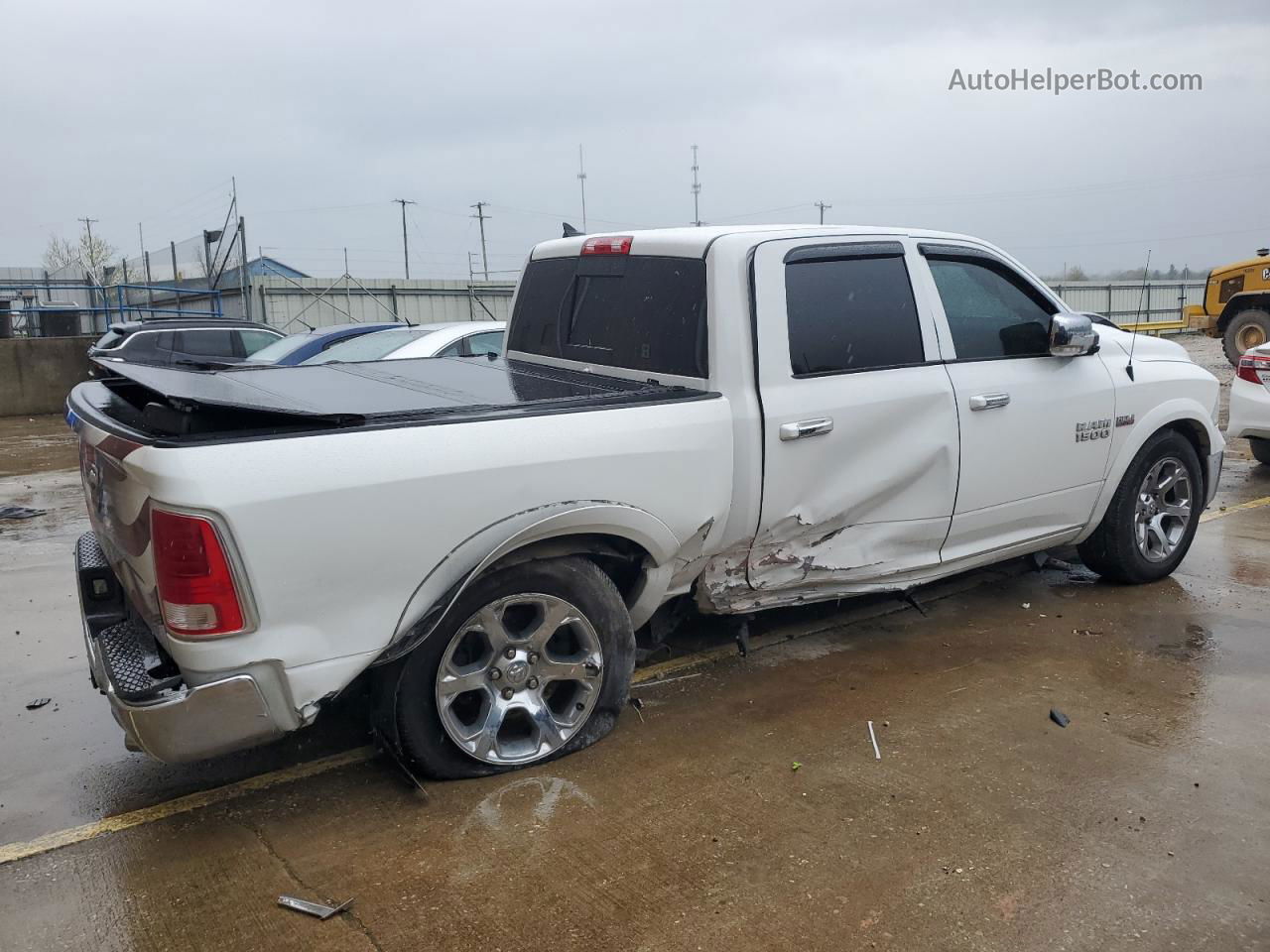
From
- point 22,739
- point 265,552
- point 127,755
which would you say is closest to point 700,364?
point 265,552

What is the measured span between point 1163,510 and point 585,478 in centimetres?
389

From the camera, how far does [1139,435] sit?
18.4 ft

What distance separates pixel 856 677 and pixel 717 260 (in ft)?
6.36

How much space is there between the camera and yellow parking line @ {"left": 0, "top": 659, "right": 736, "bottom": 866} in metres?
3.41

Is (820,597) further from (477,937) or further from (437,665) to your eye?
(477,937)

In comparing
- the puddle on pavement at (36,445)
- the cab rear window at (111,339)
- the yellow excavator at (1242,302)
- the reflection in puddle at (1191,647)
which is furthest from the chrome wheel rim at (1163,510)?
the yellow excavator at (1242,302)

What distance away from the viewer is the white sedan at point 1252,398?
891 cm

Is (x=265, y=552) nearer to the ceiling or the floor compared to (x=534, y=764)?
nearer to the ceiling

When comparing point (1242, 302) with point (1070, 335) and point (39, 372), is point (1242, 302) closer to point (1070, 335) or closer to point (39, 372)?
point (1070, 335)

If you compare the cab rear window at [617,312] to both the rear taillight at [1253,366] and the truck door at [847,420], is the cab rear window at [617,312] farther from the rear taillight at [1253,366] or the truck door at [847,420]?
the rear taillight at [1253,366]

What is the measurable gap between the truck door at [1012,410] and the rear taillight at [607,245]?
4.42 ft

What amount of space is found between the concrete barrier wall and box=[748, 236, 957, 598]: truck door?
16.5 metres

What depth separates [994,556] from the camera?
206 inches

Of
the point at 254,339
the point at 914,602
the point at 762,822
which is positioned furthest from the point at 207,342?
the point at 762,822
